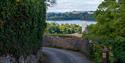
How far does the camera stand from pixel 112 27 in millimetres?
22031

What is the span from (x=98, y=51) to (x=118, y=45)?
5238mm

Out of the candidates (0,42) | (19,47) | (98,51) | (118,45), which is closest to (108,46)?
(118,45)

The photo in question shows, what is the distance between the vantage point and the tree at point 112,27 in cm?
2172

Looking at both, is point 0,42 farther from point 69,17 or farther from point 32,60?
point 69,17

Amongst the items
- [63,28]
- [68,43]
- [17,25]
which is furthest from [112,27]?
[63,28]

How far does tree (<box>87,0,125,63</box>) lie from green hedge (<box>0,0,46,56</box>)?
5018 millimetres

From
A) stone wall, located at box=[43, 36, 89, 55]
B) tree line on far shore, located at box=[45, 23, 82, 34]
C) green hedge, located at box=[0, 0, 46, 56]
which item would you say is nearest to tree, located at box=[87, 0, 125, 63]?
green hedge, located at box=[0, 0, 46, 56]

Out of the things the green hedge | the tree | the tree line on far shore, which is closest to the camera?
the green hedge

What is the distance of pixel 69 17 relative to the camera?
141 feet

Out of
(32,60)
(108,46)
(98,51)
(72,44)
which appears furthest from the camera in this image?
(72,44)

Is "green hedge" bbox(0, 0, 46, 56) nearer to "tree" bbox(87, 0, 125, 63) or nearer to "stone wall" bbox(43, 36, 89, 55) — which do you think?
"tree" bbox(87, 0, 125, 63)

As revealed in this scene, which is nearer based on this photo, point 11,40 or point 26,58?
point 11,40

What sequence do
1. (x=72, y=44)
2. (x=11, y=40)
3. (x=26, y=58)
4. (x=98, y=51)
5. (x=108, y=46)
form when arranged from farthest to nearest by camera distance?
(x=72, y=44) < (x=98, y=51) < (x=108, y=46) < (x=26, y=58) < (x=11, y=40)

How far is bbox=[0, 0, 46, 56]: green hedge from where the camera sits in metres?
15.0
